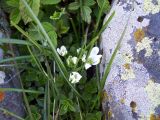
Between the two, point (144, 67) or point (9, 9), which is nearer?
point (144, 67)

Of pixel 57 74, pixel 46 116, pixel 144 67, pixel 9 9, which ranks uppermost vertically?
pixel 9 9

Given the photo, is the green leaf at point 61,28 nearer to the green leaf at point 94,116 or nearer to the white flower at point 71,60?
the white flower at point 71,60

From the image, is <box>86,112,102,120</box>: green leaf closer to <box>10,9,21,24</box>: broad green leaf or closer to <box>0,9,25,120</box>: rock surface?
<box>0,9,25,120</box>: rock surface

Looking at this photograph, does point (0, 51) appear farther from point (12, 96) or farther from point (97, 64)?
point (97, 64)

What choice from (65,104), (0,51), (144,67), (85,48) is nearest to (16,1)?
(0,51)

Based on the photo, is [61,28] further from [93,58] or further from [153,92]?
[153,92]

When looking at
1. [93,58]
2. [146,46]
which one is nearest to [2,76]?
[93,58]

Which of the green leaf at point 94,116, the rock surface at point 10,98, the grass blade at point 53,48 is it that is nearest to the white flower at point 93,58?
the grass blade at point 53,48
